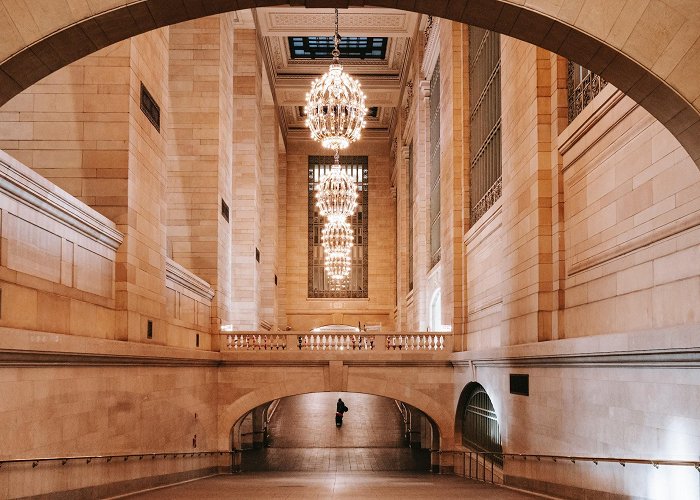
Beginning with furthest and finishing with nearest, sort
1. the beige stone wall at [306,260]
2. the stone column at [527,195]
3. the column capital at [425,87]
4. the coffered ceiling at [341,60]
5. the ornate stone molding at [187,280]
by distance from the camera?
the beige stone wall at [306,260], the coffered ceiling at [341,60], the column capital at [425,87], the ornate stone molding at [187,280], the stone column at [527,195]

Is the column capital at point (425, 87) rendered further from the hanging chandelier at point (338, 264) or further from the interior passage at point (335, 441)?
the interior passage at point (335, 441)

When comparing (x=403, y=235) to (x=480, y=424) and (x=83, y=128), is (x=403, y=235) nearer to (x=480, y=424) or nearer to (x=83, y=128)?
(x=480, y=424)

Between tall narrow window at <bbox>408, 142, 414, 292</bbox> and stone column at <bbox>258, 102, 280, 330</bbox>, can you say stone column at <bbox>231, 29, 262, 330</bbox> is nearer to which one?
stone column at <bbox>258, 102, 280, 330</bbox>

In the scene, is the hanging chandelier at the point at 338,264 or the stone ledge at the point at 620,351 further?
the hanging chandelier at the point at 338,264

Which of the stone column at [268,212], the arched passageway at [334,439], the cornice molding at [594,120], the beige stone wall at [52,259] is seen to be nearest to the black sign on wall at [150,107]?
the beige stone wall at [52,259]

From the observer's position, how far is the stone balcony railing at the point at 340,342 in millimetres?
19672

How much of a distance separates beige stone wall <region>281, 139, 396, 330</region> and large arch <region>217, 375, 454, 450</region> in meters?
20.9

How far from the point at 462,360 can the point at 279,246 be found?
77.5 feet

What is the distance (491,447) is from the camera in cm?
1631

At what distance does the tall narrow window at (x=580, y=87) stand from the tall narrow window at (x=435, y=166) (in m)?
13.0

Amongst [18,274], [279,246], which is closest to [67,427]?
[18,274]

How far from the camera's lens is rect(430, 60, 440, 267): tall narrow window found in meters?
24.5

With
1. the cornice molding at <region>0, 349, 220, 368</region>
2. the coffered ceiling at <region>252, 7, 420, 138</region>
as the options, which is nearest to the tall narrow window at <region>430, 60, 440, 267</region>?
the coffered ceiling at <region>252, 7, 420, 138</region>

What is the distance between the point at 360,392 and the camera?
19.5 m
